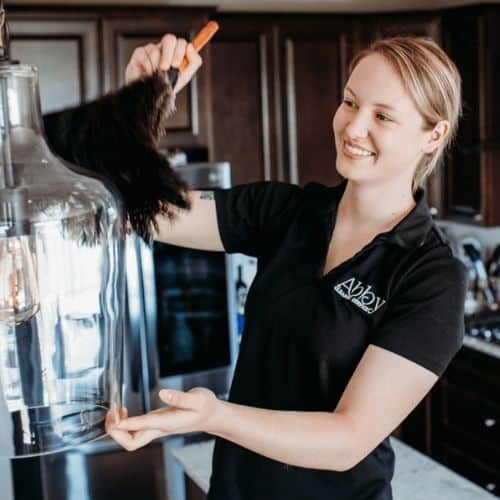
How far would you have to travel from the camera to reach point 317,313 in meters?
1.32

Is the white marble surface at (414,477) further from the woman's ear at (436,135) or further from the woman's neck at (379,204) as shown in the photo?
the woman's ear at (436,135)

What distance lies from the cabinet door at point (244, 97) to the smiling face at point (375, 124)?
2.11 metres

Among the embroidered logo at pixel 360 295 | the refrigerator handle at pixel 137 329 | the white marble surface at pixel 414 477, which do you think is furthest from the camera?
the refrigerator handle at pixel 137 329

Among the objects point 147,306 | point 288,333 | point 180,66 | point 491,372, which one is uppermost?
point 180,66

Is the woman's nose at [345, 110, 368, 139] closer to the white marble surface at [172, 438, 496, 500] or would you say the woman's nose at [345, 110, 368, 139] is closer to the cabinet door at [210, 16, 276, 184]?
the white marble surface at [172, 438, 496, 500]

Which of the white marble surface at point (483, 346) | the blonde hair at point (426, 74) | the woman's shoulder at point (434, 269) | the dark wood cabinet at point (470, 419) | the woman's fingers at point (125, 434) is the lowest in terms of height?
Answer: the dark wood cabinet at point (470, 419)

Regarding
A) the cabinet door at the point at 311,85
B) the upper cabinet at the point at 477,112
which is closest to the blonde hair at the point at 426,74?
the upper cabinet at the point at 477,112

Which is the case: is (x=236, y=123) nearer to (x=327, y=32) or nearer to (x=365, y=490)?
(x=327, y=32)

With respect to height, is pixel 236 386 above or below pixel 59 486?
above

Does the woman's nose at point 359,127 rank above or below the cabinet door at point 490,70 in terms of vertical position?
below

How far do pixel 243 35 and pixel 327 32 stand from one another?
0.37 meters

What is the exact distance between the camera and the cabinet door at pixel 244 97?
3383mm

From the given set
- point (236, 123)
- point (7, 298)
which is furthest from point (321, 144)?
point (7, 298)

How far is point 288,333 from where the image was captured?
1.33 m
